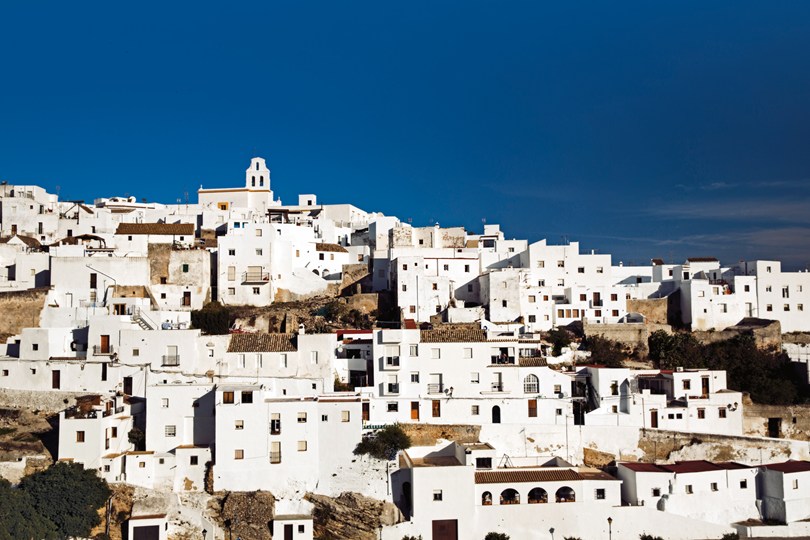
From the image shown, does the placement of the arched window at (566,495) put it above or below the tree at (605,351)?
below

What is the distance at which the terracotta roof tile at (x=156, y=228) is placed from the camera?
4700 cm

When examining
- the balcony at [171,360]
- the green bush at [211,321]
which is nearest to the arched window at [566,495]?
the balcony at [171,360]

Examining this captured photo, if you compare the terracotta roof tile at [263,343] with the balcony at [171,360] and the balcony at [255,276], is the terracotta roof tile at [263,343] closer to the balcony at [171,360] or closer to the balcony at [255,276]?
the balcony at [171,360]

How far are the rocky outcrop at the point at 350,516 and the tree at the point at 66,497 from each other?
7528mm

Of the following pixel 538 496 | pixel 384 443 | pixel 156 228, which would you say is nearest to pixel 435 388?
pixel 384 443

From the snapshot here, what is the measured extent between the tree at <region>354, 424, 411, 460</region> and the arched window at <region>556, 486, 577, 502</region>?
5958 millimetres

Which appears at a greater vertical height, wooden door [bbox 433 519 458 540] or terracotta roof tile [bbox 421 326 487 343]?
terracotta roof tile [bbox 421 326 487 343]

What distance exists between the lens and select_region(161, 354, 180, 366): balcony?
34219mm

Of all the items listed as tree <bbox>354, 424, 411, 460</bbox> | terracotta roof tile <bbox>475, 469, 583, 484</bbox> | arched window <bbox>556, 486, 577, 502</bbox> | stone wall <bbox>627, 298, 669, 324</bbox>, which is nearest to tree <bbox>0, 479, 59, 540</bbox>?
tree <bbox>354, 424, 411, 460</bbox>

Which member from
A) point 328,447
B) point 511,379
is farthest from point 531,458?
point 328,447

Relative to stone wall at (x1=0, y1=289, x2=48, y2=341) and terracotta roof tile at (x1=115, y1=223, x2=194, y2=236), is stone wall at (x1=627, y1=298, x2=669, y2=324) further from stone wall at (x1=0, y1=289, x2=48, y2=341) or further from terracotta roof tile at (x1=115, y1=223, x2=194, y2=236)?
stone wall at (x1=0, y1=289, x2=48, y2=341)

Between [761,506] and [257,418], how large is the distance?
20.1 metres

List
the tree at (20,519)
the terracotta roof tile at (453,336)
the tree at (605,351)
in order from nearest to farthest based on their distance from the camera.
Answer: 1. the tree at (20,519)
2. the terracotta roof tile at (453,336)
3. the tree at (605,351)

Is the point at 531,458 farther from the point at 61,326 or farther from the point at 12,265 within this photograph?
the point at 12,265
